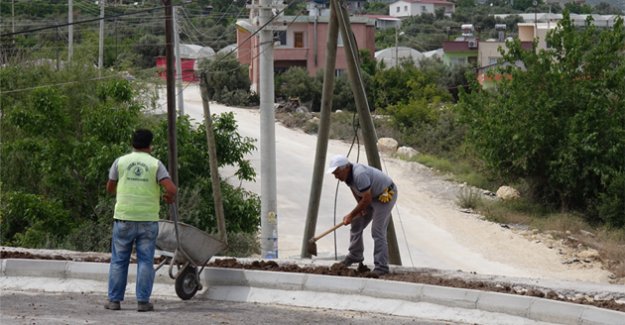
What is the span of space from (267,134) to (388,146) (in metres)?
28.2

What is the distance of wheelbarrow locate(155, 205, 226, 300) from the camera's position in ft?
34.1

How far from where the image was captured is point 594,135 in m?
34.2

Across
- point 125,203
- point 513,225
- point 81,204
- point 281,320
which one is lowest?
point 513,225

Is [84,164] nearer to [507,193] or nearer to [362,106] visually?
[362,106]

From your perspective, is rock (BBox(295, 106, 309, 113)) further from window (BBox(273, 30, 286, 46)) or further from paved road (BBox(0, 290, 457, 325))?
paved road (BBox(0, 290, 457, 325))

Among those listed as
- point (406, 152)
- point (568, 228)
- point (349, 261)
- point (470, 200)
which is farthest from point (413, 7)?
point (349, 261)

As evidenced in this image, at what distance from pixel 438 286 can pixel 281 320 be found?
1.47m

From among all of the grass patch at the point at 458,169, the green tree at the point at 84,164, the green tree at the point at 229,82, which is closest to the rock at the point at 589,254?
the green tree at the point at 84,164

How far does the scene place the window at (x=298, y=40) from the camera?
255 ft

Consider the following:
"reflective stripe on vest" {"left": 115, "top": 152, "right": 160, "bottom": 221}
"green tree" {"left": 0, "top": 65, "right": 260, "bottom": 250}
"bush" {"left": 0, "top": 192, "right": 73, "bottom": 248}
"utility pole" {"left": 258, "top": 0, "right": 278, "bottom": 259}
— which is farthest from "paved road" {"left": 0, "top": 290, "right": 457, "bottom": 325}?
"bush" {"left": 0, "top": 192, "right": 73, "bottom": 248}

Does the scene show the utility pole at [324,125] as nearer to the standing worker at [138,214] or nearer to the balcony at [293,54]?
the standing worker at [138,214]

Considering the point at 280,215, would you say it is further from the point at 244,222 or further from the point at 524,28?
the point at 524,28

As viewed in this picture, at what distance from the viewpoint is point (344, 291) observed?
1046 centimetres

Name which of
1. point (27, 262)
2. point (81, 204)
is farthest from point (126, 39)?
point (27, 262)
